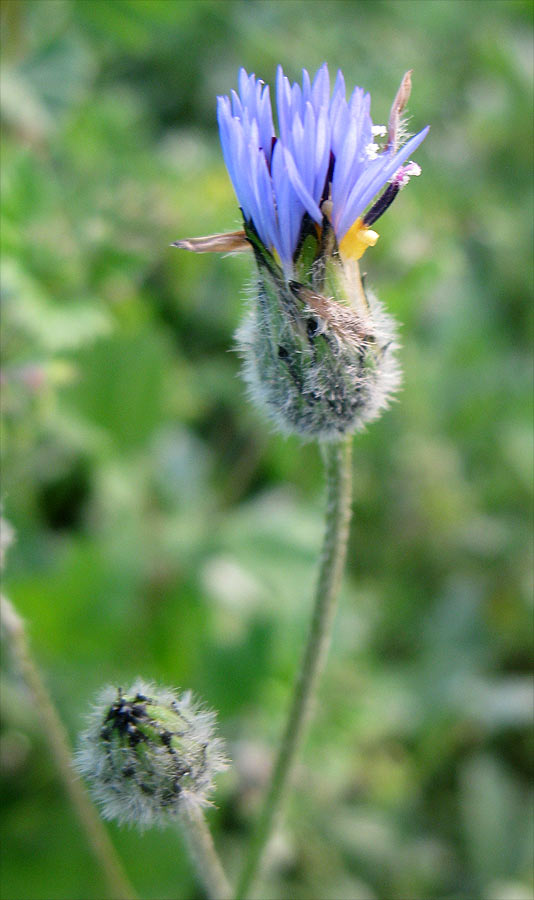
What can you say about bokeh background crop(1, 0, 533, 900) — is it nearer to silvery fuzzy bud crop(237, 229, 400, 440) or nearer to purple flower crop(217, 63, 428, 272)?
silvery fuzzy bud crop(237, 229, 400, 440)

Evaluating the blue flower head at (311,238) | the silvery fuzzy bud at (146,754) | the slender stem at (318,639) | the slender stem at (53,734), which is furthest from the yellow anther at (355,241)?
the slender stem at (53,734)

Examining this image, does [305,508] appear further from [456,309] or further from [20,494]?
[456,309]

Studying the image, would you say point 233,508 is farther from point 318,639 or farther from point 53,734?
point 318,639

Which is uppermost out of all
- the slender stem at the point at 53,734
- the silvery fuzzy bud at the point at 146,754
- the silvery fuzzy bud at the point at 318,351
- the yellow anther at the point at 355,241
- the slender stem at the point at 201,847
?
the yellow anther at the point at 355,241

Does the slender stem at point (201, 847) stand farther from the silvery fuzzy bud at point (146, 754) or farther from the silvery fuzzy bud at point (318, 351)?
the silvery fuzzy bud at point (318, 351)

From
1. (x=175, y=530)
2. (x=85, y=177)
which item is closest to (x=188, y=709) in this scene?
(x=175, y=530)

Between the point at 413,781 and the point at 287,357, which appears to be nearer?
the point at 287,357
